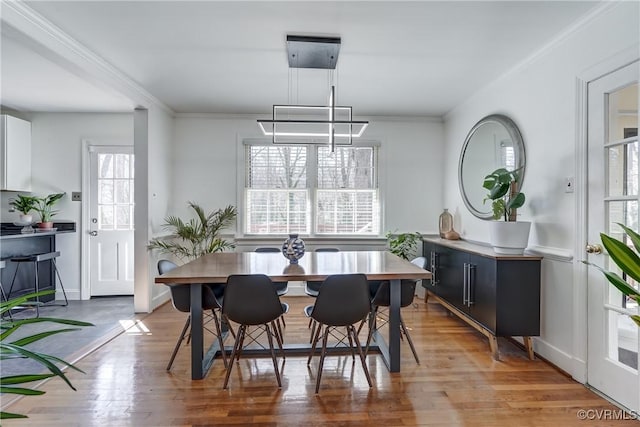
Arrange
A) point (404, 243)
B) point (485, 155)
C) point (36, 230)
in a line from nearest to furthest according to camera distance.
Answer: point (485, 155), point (36, 230), point (404, 243)

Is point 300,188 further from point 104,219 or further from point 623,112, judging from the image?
point 623,112

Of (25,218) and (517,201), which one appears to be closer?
(517,201)

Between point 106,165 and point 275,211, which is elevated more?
point 106,165

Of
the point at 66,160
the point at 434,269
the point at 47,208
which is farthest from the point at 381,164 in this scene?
the point at 47,208

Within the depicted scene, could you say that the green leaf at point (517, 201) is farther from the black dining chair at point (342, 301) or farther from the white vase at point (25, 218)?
the white vase at point (25, 218)

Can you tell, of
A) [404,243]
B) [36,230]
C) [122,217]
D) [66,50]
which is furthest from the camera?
[122,217]

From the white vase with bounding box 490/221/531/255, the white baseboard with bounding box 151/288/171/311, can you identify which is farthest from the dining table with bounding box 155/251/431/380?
the white baseboard with bounding box 151/288/171/311

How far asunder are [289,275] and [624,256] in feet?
6.02

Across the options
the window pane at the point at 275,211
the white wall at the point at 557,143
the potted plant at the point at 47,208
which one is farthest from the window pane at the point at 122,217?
the white wall at the point at 557,143

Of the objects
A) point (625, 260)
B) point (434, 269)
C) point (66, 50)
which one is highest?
point (66, 50)

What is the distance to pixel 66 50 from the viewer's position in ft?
8.76

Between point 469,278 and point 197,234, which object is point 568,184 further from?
point 197,234

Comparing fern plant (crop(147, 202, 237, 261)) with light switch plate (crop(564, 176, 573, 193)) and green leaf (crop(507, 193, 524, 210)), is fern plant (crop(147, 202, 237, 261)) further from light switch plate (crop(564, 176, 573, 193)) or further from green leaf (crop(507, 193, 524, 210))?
light switch plate (crop(564, 176, 573, 193))

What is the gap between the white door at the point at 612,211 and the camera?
6.91ft
